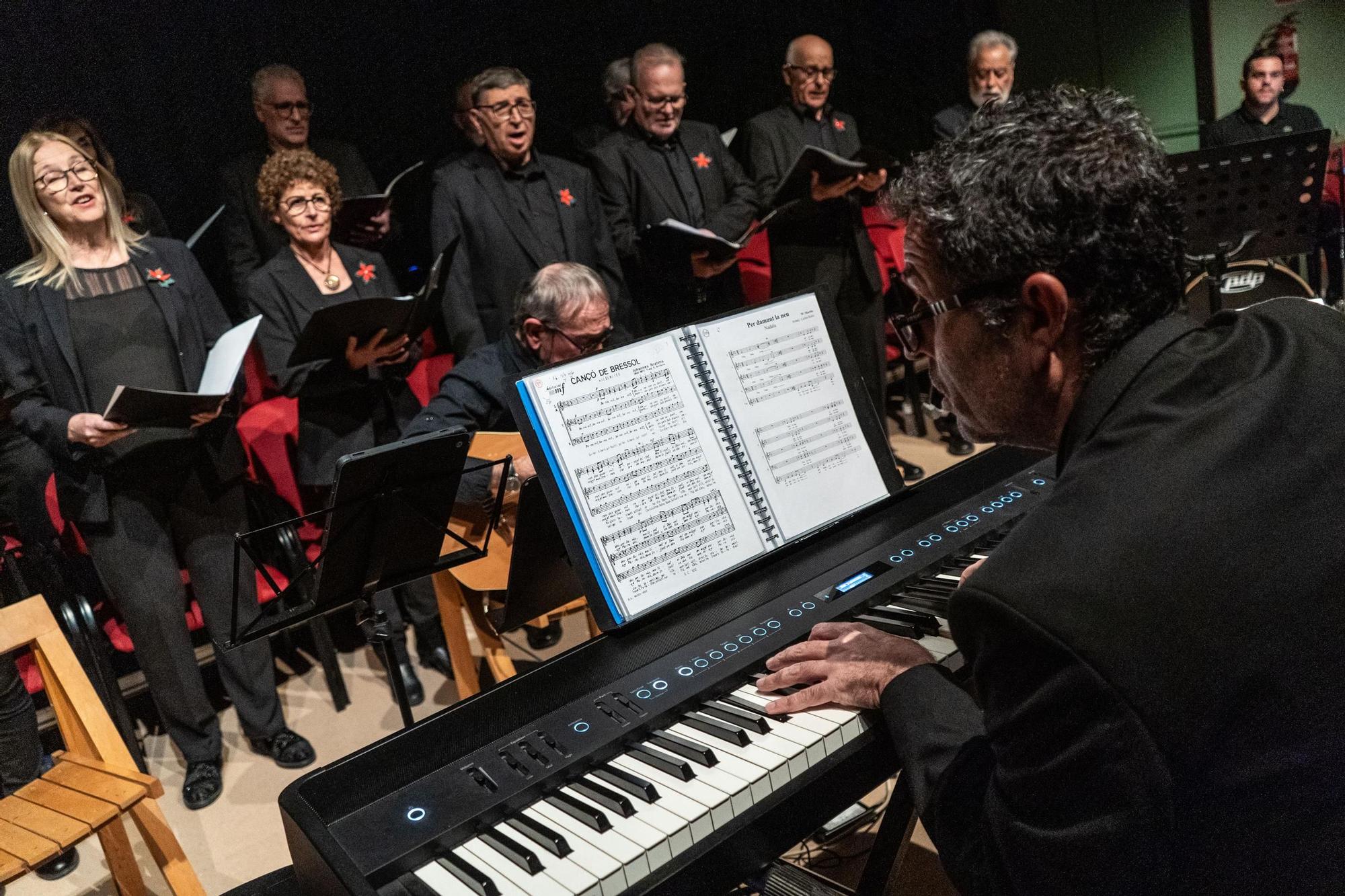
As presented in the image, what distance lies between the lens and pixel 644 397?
1.66 metres

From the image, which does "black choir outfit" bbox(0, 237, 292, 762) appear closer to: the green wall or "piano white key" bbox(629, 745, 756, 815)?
"piano white key" bbox(629, 745, 756, 815)

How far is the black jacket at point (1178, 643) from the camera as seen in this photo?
2.90ft

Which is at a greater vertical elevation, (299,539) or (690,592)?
(690,592)

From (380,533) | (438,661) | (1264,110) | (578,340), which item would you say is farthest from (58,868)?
(1264,110)

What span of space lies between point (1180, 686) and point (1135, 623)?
0.06 m

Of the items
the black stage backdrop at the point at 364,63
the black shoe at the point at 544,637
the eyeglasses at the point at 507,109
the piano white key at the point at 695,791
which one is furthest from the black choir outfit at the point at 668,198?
the piano white key at the point at 695,791

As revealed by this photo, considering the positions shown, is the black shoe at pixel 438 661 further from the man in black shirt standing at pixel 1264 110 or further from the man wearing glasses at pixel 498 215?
the man in black shirt standing at pixel 1264 110

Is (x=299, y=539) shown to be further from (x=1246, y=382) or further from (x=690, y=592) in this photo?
(x=1246, y=382)

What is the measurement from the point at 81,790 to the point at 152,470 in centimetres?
105

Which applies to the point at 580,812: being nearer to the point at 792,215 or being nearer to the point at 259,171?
the point at 259,171

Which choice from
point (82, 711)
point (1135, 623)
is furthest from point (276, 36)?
point (1135, 623)

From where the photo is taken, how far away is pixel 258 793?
2963 millimetres

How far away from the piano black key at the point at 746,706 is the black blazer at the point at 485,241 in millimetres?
2616

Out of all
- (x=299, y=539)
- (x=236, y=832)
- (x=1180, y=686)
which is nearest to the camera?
(x=1180, y=686)
